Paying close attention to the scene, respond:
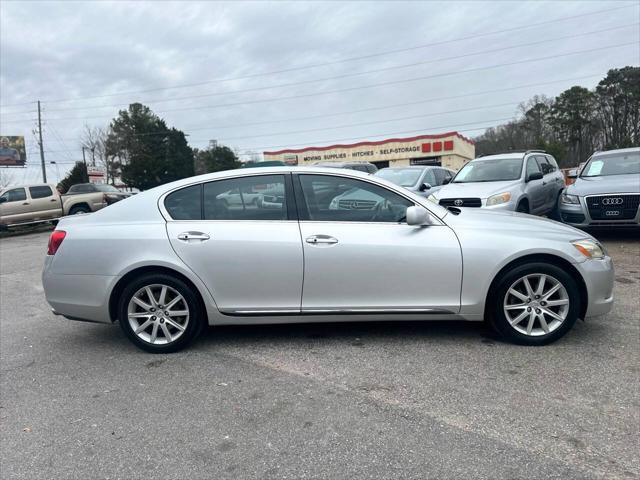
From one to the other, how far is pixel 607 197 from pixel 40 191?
1804cm

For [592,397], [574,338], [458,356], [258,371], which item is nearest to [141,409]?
[258,371]

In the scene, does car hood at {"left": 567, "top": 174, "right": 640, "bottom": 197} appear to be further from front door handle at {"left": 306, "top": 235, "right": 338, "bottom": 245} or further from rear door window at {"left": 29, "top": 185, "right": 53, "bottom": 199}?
rear door window at {"left": 29, "top": 185, "right": 53, "bottom": 199}

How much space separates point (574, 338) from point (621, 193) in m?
4.98

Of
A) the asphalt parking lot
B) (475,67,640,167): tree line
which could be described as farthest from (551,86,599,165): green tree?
the asphalt parking lot

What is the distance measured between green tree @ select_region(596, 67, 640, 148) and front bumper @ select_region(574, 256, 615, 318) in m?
53.0

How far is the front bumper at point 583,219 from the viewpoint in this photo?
25.8ft

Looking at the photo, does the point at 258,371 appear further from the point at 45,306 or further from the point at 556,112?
the point at 556,112

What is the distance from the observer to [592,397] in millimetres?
3059

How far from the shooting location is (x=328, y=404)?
3.09 m

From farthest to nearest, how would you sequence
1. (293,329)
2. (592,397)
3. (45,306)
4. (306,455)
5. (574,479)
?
(45,306)
(293,329)
(592,397)
(306,455)
(574,479)

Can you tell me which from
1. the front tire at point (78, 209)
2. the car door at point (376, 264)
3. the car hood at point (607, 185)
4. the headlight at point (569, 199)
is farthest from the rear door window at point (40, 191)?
the car hood at point (607, 185)

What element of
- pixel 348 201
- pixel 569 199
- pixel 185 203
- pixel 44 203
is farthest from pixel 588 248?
pixel 44 203

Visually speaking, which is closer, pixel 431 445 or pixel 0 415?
pixel 431 445

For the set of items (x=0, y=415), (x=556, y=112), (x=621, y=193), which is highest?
(x=556, y=112)
